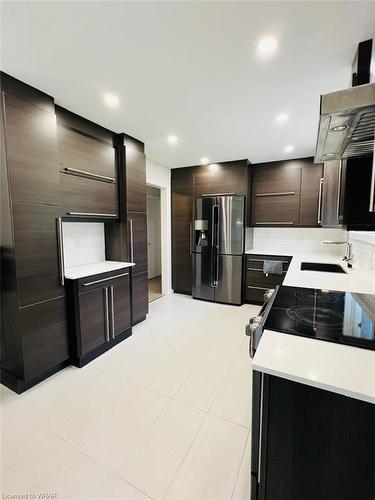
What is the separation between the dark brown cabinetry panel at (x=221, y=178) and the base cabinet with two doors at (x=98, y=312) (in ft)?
7.17

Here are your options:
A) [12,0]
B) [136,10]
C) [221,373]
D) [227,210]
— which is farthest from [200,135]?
[221,373]

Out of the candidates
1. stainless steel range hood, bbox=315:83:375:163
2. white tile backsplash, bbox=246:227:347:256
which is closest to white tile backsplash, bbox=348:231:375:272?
stainless steel range hood, bbox=315:83:375:163

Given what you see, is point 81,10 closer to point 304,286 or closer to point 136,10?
point 136,10

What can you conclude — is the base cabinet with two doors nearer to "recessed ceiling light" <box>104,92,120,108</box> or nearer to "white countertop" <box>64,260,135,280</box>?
"white countertop" <box>64,260,135,280</box>

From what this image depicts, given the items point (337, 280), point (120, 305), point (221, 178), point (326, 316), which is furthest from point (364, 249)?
point (120, 305)

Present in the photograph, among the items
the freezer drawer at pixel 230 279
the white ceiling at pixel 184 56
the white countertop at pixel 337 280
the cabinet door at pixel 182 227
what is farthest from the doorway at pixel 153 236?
the white countertop at pixel 337 280

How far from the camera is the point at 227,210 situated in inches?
149

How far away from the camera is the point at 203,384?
2006 millimetres

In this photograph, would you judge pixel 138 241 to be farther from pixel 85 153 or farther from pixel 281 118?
pixel 281 118

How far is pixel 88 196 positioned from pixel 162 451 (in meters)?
2.28

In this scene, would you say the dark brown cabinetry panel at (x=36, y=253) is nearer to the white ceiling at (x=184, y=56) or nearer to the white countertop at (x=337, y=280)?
the white ceiling at (x=184, y=56)

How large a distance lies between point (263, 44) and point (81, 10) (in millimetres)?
1022

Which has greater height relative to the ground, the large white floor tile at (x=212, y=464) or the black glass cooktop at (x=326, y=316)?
the black glass cooktop at (x=326, y=316)

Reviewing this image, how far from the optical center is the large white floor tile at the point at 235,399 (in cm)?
167
